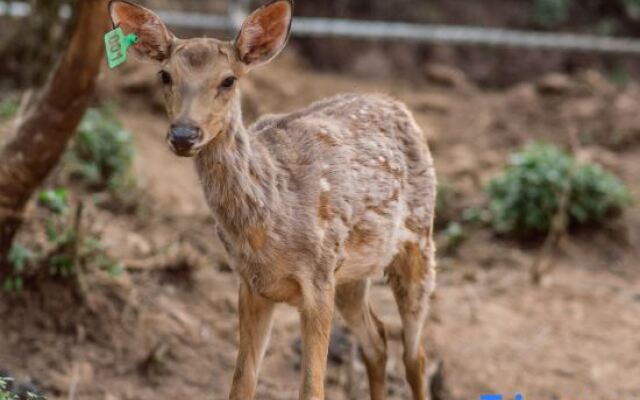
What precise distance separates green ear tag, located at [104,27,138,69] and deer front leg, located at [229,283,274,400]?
1.31 metres

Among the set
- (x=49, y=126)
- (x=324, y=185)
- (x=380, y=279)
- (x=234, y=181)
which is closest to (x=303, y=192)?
(x=324, y=185)

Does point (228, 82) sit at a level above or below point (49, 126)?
above

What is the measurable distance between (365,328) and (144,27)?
2343mm

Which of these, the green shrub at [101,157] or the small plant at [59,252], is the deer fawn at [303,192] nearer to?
the small plant at [59,252]

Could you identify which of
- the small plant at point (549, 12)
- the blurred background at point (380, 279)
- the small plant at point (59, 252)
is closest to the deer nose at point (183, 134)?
the blurred background at point (380, 279)

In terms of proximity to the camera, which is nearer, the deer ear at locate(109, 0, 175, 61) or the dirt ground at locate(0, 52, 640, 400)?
the deer ear at locate(109, 0, 175, 61)

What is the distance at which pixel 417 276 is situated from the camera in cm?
649

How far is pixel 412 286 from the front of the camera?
648cm

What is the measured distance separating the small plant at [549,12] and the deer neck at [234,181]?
1143 centimetres

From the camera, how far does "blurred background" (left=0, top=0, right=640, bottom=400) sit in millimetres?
7531

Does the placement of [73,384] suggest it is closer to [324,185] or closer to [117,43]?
[324,185]

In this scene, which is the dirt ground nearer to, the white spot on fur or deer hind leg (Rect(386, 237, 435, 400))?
deer hind leg (Rect(386, 237, 435, 400))

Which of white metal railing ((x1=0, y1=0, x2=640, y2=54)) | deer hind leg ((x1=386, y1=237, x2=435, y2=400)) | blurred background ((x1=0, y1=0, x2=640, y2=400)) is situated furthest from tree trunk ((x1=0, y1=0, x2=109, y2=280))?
white metal railing ((x1=0, y1=0, x2=640, y2=54))

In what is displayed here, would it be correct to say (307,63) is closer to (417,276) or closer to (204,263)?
(204,263)
